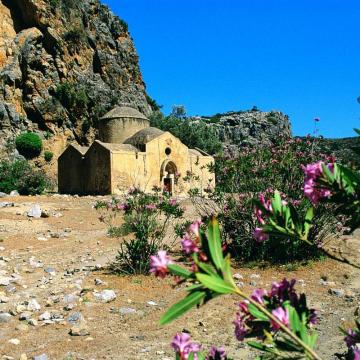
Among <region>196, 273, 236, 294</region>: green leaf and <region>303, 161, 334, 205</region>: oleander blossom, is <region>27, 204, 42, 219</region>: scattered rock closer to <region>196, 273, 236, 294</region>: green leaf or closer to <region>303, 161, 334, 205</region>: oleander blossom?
<region>303, 161, 334, 205</region>: oleander blossom

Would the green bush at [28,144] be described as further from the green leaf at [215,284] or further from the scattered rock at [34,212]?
the green leaf at [215,284]

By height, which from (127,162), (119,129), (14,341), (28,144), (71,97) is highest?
(71,97)

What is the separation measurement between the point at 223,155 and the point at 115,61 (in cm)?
3851

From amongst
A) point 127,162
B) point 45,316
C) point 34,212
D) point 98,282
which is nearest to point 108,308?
point 45,316

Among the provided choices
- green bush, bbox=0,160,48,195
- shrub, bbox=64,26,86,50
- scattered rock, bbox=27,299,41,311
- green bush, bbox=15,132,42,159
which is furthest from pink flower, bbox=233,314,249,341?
shrub, bbox=64,26,86,50

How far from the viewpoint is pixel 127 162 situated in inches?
1018

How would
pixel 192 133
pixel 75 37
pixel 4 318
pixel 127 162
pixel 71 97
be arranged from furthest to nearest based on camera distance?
pixel 192 133, pixel 75 37, pixel 71 97, pixel 127 162, pixel 4 318

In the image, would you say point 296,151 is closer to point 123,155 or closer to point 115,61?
point 123,155

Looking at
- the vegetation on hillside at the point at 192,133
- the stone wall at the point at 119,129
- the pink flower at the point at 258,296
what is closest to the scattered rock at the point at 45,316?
the pink flower at the point at 258,296

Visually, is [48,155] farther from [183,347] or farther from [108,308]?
[183,347]

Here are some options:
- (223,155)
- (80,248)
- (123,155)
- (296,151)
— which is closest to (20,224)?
(80,248)

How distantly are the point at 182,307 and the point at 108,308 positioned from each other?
4845 millimetres

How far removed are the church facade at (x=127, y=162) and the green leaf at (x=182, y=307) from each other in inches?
862

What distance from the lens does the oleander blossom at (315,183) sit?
63.2 inches
